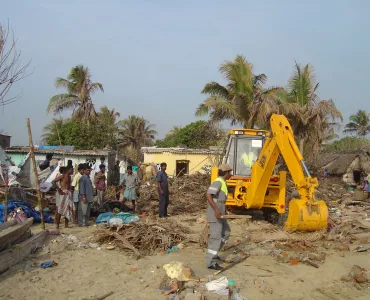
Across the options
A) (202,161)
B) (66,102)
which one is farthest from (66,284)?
(66,102)

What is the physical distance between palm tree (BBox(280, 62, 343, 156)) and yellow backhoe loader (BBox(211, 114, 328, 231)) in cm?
1103

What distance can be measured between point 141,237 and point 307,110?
17123 millimetres

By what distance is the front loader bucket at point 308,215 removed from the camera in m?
7.26

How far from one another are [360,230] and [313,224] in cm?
274

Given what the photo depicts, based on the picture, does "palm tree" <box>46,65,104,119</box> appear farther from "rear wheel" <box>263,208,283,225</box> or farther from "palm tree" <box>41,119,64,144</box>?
"rear wheel" <box>263,208,283,225</box>

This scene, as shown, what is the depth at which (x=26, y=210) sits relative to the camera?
30.9ft

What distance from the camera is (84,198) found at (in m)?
9.14

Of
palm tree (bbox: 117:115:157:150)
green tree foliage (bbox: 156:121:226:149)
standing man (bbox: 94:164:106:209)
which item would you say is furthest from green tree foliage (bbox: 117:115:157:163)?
standing man (bbox: 94:164:106:209)

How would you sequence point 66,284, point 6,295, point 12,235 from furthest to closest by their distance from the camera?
1. point 12,235
2. point 66,284
3. point 6,295

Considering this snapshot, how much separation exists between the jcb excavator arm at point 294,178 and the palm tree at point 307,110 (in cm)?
1310

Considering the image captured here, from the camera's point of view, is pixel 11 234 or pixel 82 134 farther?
pixel 82 134

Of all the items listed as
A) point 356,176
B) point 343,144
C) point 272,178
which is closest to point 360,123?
point 343,144

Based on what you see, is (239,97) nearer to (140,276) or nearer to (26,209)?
(26,209)

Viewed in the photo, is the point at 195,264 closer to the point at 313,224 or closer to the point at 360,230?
the point at 313,224
